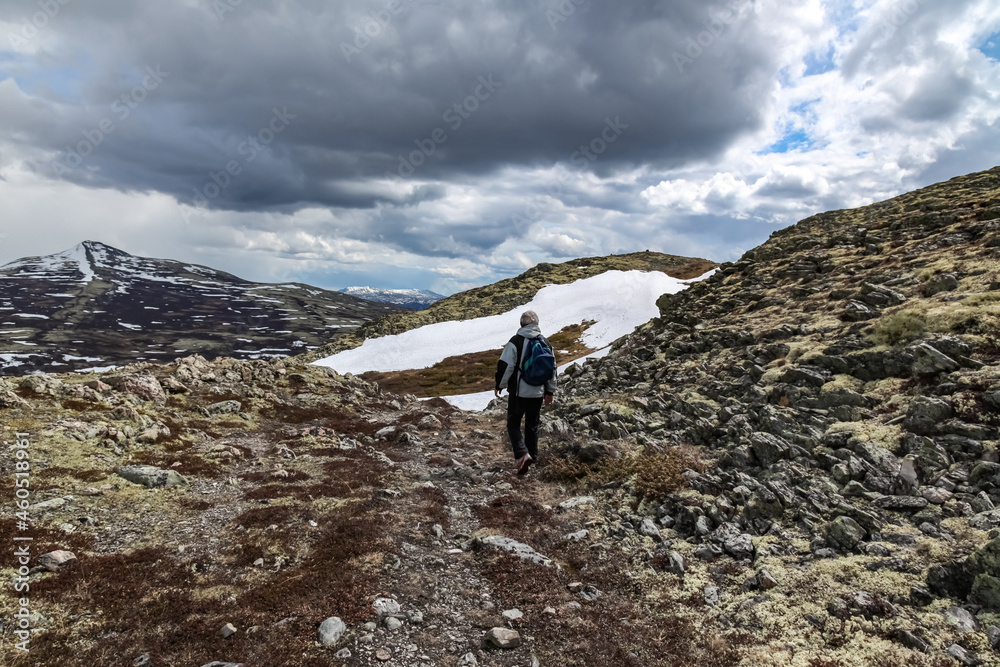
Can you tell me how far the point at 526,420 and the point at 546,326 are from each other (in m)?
78.6

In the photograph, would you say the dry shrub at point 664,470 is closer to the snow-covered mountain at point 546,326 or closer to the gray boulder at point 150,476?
the gray boulder at point 150,476

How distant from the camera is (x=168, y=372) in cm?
3262

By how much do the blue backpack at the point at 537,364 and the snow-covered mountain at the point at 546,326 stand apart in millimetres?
60318

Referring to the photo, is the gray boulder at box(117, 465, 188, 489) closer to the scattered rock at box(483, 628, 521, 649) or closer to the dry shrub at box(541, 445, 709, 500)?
the dry shrub at box(541, 445, 709, 500)

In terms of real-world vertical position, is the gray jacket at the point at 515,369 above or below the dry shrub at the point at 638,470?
above

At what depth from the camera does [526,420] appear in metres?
14.3

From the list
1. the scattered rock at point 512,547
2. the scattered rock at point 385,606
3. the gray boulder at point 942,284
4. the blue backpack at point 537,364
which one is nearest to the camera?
the scattered rock at point 385,606

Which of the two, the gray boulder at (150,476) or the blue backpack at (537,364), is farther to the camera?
the gray boulder at (150,476)

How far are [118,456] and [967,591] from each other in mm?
22860

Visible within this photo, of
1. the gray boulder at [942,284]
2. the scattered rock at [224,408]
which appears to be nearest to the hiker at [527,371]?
the gray boulder at [942,284]

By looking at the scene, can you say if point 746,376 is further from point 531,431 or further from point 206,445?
point 206,445

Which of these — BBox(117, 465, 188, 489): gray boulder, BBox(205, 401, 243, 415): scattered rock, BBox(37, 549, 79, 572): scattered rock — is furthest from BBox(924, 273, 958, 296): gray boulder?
BBox(205, 401, 243, 415): scattered rock

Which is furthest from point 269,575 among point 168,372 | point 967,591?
point 168,372

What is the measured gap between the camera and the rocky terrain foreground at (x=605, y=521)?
7.00 meters
